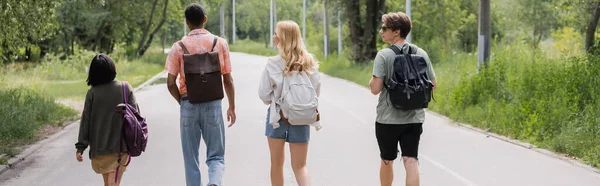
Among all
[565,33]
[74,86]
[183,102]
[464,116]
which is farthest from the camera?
[565,33]

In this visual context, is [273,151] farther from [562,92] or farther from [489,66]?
→ [489,66]

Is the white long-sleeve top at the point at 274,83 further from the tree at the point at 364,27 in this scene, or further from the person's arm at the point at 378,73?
the tree at the point at 364,27

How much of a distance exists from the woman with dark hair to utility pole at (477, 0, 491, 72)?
1303cm

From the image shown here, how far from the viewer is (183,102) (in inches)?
287

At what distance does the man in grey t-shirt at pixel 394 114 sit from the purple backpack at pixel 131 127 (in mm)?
1788

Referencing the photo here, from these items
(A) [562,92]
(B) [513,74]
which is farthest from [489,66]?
(A) [562,92]

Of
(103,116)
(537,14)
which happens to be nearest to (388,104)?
(103,116)

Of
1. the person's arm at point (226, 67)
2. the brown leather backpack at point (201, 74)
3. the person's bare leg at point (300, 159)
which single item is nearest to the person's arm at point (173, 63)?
the brown leather backpack at point (201, 74)

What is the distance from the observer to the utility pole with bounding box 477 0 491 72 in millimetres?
18656

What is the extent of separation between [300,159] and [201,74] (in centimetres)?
105

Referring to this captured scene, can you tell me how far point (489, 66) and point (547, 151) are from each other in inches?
248

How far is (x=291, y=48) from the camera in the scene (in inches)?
265

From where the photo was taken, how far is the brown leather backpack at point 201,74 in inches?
279

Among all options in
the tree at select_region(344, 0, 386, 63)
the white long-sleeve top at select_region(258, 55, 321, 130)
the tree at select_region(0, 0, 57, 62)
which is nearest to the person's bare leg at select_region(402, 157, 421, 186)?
the white long-sleeve top at select_region(258, 55, 321, 130)
